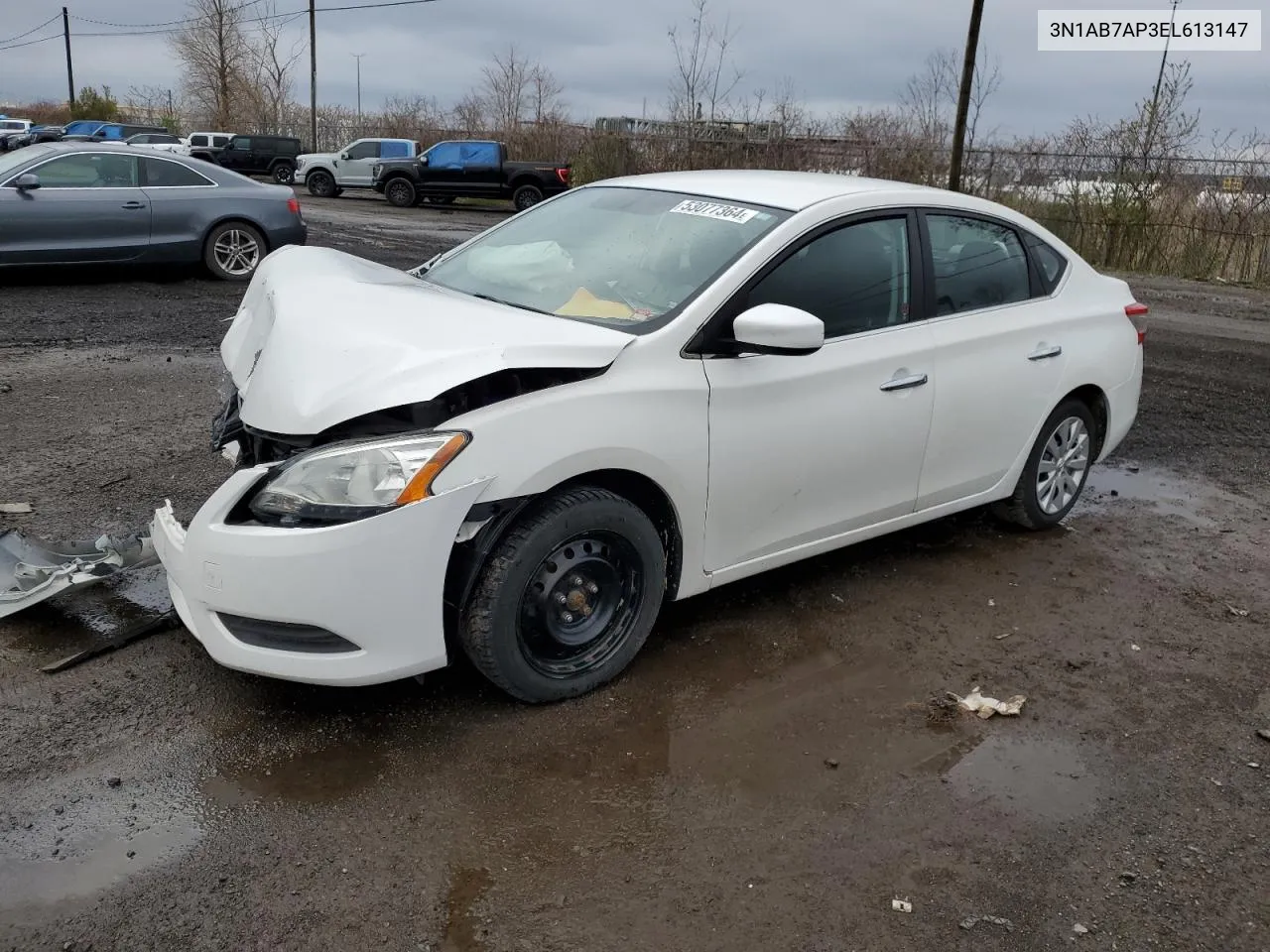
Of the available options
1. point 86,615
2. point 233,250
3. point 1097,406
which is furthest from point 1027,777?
point 233,250

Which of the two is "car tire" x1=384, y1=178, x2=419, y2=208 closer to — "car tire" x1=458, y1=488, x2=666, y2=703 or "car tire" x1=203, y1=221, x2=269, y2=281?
"car tire" x1=203, y1=221, x2=269, y2=281

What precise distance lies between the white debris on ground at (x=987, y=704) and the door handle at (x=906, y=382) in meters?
1.19

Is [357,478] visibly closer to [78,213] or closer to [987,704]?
[987,704]

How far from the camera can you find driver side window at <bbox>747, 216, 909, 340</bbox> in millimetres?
3990

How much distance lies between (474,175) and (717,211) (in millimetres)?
25176

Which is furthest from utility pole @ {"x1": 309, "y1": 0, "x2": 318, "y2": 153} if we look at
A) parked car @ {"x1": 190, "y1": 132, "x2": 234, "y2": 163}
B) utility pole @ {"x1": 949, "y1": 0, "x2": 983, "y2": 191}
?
utility pole @ {"x1": 949, "y1": 0, "x2": 983, "y2": 191}

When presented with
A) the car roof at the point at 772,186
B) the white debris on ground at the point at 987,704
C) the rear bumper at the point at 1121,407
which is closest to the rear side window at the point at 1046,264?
the car roof at the point at 772,186

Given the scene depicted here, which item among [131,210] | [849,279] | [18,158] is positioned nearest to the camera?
[849,279]

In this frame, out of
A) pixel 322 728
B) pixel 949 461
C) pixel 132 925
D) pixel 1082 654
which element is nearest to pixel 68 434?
pixel 322 728

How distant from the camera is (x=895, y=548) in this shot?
5.18 metres

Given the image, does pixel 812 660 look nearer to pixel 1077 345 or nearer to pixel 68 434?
pixel 1077 345

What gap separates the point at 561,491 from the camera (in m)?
3.39

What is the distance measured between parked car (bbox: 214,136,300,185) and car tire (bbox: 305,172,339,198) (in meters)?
5.10

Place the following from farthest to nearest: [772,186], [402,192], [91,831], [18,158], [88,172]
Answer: [402,192] → [88,172] → [18,158] → [772,186] → [91,831]
